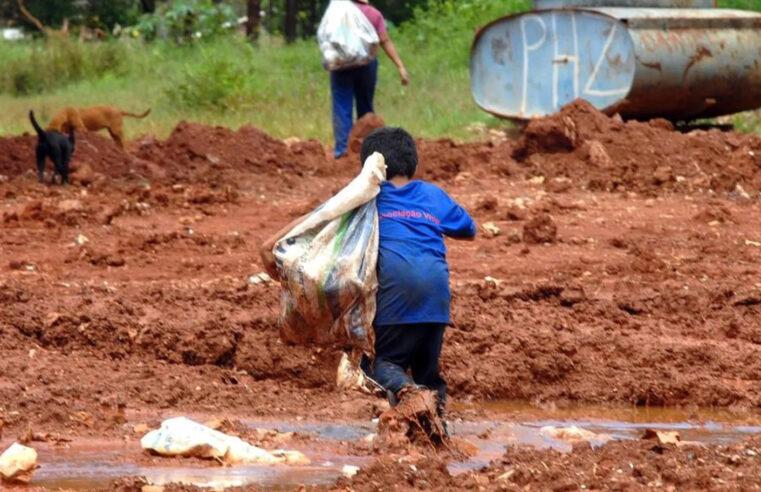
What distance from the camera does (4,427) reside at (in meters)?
5.35

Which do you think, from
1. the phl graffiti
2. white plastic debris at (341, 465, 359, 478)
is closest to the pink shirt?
the phl graffiti

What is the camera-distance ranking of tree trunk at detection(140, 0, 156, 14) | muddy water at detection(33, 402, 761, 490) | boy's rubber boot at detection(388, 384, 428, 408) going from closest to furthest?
1. muddy water at detection(33, 402, 761, 490)
2. boy's rubber boot at detection(388, 384, 428, 408)
3. tree trunk at detection(140, 0, 156, 14)

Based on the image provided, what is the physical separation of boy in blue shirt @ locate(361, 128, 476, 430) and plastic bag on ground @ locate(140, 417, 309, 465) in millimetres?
519

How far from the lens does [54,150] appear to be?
11938 millimetres

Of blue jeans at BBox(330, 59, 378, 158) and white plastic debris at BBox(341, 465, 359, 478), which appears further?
blue jeans at BBox(330, 59, 378, 158)

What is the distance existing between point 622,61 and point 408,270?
10200 mm

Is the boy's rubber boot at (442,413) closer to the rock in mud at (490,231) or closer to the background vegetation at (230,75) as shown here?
the rock in mud at (490,231)

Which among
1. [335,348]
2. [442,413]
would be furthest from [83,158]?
[442,413]

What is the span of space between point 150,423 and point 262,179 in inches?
280

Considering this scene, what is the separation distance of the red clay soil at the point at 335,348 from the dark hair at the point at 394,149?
1040 millimetres

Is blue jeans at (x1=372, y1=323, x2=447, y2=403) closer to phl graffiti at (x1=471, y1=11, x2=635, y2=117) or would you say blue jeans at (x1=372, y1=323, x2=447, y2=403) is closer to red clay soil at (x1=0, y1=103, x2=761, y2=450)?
red clay soil at (x1=0, y1=103, x2=761, y2=450)

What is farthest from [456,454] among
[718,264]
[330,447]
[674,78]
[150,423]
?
[674,78]

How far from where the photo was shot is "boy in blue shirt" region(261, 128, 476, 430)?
527 centimetres

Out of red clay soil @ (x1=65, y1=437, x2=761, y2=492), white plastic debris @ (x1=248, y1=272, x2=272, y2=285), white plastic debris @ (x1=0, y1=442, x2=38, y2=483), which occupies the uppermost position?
red clay soil @ (x1=65, y1=437, x2=761, y2=492)
